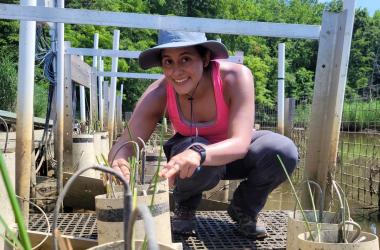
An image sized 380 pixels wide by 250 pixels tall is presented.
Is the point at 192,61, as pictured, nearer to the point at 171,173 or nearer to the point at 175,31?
the point at 175,31

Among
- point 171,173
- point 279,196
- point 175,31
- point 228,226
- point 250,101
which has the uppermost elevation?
point 175,31

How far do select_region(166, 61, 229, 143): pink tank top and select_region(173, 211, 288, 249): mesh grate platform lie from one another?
1.66 feet

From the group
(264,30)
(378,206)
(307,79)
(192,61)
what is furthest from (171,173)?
(307,79)

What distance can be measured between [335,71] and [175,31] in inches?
31.4

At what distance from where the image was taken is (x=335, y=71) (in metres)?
2.31

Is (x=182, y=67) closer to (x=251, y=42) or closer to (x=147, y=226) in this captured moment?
(x=147, y=226)

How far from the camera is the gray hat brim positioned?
6.75ft

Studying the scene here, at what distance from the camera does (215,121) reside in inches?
91.5

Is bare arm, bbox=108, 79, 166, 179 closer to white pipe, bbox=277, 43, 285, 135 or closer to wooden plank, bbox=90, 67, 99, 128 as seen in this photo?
white pipe, bbox=277, 43, 285, 135

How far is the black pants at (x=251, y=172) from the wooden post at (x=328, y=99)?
0.11 m

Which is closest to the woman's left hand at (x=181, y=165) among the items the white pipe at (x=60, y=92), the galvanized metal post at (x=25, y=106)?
the galvanized metal post at (x=25, y=106)

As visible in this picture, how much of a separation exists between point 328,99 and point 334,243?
99 cm

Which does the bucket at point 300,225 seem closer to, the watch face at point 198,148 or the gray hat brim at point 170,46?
the watch face at point 198,148

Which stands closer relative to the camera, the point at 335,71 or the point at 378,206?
the point at 335,71
